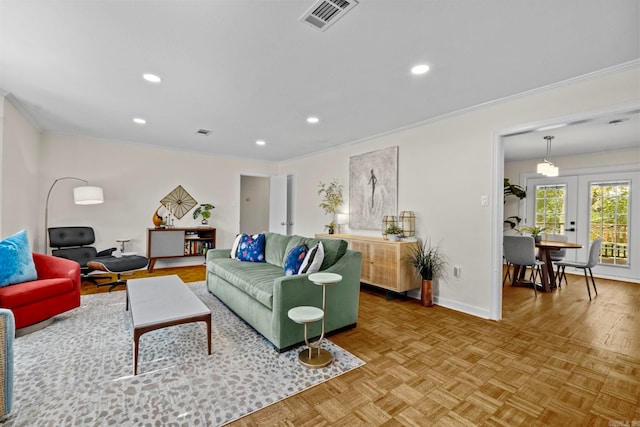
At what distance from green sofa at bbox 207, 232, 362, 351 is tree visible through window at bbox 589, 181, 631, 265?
5.87 metres

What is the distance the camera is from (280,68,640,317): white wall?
2658mm

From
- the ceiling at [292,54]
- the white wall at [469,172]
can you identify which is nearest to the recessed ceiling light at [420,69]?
the ceiling at [292,54]

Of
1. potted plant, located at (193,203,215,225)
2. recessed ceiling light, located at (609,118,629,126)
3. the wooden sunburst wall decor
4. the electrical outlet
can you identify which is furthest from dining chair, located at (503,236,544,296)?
the wooden sunburst wall decor

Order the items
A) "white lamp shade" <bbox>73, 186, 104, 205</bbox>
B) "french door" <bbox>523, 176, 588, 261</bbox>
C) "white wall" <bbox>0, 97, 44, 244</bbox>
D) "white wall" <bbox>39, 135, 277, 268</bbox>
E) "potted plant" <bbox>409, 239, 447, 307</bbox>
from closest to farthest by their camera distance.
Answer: "white wall" <bbox>0, 97, 44, 244</bbox> < "potted plant" <bbox>409, 239, 447, 307</bbox> < "white lamp shade" <bbox>73, 186, 104, 205</bbox> < "white wall" <bbox>39, 135, 277, 268</bbox> < "french door" <bbox>523, 176, 588, 261</bbox>

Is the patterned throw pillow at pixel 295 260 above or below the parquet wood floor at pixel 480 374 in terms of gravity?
above

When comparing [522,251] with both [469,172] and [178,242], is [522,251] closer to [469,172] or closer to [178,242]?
[469,172]

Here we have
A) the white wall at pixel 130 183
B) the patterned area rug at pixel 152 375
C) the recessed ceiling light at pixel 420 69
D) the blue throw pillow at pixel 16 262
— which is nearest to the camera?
the patterned area rug at pixel 152 375

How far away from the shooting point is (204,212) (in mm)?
6012

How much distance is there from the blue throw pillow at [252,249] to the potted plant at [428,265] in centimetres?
200

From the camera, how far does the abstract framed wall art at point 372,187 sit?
4371 millimetres

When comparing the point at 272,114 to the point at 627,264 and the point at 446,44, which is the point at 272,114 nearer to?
the point at 446,44

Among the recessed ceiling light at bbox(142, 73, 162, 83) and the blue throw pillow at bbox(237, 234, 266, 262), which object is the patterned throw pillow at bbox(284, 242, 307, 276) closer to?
the blue throw pillow at bbox(237, 234, 266, 262)

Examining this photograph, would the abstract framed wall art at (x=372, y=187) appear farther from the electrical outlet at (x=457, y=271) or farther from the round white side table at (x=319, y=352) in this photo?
the round white side table at (x=319, y=352)

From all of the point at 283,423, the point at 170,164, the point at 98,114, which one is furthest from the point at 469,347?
the point at 170,164
